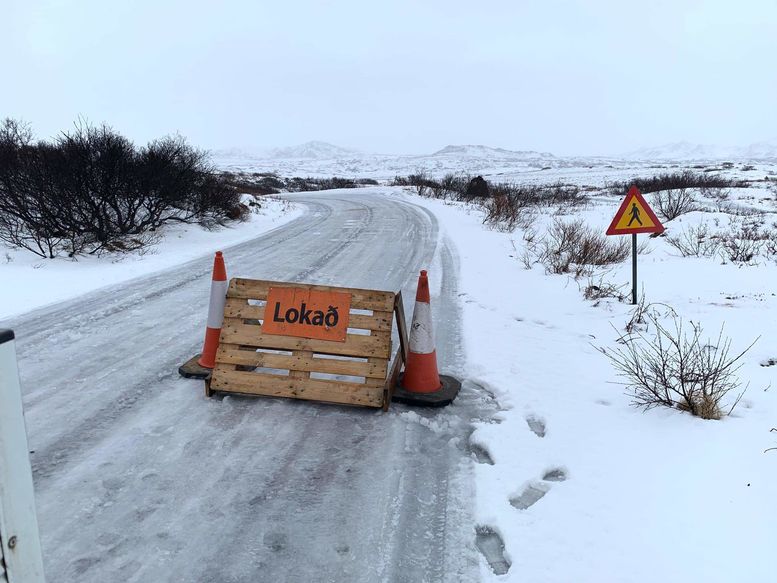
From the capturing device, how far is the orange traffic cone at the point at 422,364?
3986 millimetres

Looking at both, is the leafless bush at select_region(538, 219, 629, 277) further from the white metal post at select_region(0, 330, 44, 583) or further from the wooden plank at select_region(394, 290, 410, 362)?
the white metal post at select_region(0, 330, 44, 583)

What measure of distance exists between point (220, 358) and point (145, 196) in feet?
30.7

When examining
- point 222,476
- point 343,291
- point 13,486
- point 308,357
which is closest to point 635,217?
point 343,291

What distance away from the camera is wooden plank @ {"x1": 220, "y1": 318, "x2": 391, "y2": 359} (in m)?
3.92

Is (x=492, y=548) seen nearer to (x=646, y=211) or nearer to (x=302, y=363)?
(x=302, y=363)

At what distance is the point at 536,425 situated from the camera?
367 centimetres

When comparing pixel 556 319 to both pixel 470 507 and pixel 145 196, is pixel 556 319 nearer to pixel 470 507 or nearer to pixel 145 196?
pixel 470 507

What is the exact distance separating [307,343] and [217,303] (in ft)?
3.26

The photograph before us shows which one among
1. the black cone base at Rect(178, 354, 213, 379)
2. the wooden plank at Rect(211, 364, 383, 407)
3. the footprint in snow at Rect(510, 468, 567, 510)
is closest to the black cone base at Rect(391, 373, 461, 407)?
the wooden plank at Rect(211, 364, 383, 407)

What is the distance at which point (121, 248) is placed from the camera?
10602 millimetres

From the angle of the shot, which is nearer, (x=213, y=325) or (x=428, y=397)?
(x=428, y=397)

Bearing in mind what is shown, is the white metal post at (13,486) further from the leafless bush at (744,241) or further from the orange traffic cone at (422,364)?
the leafless bush at (744,241)

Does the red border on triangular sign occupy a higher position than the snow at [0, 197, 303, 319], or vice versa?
the red border on triangular sign

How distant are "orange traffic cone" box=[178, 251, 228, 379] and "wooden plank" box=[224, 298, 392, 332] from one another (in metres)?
0.18
